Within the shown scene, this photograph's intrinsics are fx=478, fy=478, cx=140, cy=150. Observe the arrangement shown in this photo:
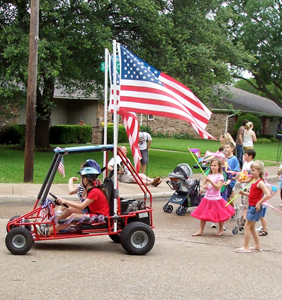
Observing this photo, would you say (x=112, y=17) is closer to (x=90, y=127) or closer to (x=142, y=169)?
(x=142, y=169)

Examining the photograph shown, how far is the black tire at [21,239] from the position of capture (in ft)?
20.4

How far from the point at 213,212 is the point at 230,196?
2.13 m

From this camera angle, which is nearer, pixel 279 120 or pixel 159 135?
pixel 159 135

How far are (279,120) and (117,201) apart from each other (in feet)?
148

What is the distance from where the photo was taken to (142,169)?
1452 centimetres

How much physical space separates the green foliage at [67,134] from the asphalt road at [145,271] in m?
20.1

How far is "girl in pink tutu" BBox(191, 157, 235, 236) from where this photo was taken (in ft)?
26.8

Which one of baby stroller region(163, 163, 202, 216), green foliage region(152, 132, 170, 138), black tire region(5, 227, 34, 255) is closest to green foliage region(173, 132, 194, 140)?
green foliage region(152, 132, 170, 138)

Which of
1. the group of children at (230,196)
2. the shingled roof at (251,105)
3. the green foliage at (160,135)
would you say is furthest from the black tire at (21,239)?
the shingled roof at (251,105)

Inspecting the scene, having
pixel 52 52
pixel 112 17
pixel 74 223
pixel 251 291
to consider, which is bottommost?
pixel 251 291

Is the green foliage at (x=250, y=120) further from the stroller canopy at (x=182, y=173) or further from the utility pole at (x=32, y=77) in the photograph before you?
the stroller canopy at (x=182, y=173)

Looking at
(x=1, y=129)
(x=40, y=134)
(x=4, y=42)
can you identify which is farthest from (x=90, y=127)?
(x=4, y=42)

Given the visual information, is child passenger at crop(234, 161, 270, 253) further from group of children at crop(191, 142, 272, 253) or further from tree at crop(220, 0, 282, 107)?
tree at crop(220, 0, 282, 107)

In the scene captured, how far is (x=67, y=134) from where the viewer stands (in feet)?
92.0
